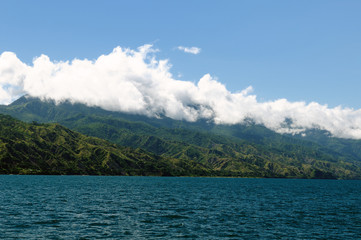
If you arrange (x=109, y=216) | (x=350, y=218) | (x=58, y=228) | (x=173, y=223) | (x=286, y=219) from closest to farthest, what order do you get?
1. (x=58, y=228)
2. (x=173, y=223)
3. (x=109, y=216)
4. (x=286, y=219)
5. (x=350, y=218)

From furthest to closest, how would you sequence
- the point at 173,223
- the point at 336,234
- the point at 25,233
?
the point at 173,223
the point at 336,234
the point at 25,233

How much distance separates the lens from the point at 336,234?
7194cm

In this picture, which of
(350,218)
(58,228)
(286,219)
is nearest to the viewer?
(58,228)

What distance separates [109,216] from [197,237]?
108 feet

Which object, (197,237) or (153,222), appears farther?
(153,222)

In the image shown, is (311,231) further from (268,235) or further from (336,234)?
(268,235)

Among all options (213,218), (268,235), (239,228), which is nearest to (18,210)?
(213,218)

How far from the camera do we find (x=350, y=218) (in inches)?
3930

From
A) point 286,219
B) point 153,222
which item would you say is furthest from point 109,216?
point 286,219

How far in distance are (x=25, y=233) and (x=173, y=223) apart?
3502 centimetres

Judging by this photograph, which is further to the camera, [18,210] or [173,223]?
[18,210]

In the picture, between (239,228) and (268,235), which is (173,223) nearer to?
(239,228)

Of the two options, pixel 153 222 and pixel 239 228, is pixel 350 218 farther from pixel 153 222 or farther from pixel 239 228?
pixel 153 222

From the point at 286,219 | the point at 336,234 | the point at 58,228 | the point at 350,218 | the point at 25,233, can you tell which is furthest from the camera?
the point at 350,218
